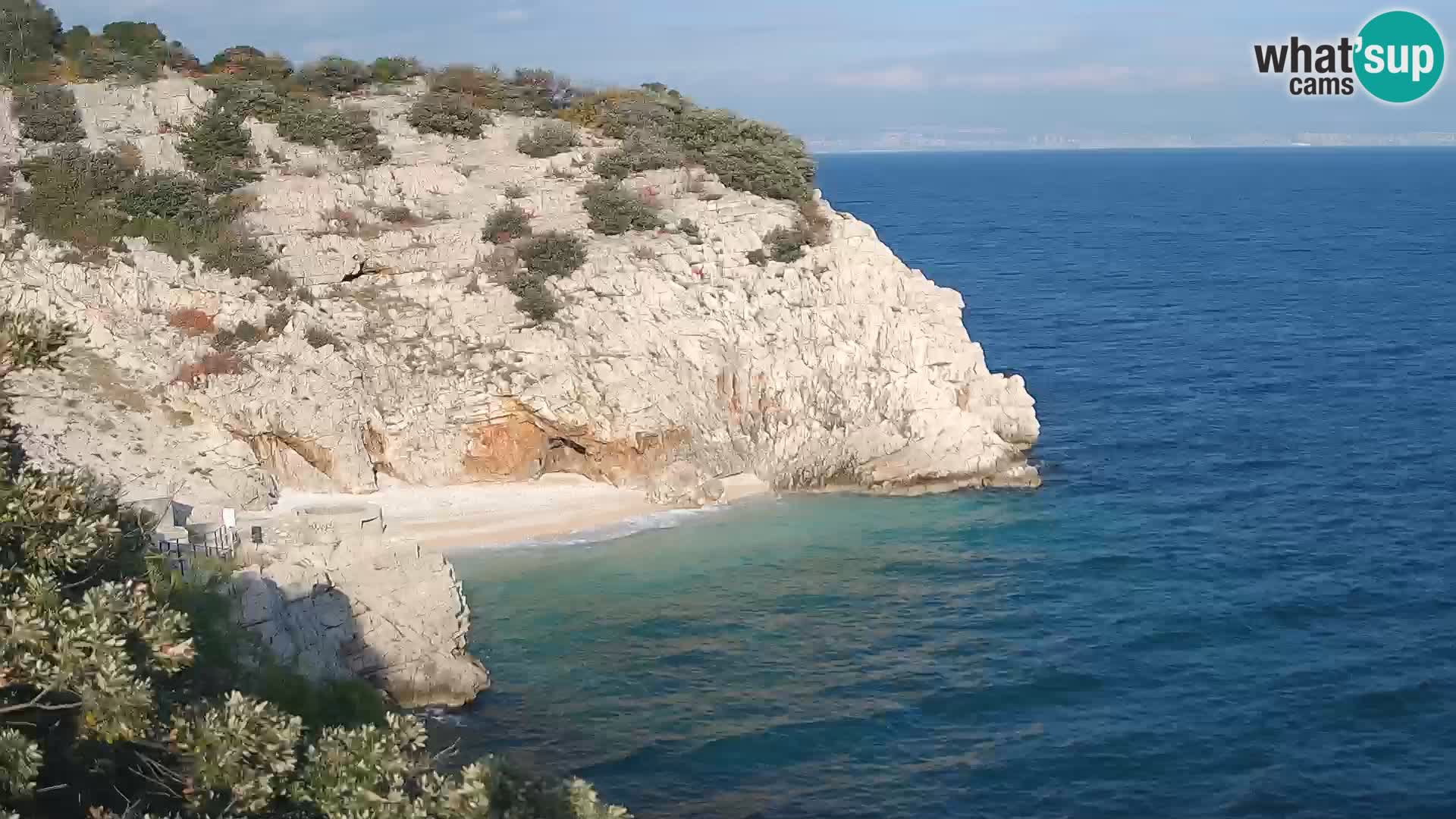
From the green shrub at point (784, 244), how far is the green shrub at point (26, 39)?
2922 cm

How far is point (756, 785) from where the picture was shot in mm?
23016

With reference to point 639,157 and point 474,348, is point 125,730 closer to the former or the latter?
point 474,348

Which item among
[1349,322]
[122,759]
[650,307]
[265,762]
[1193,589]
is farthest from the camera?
[1349,322]

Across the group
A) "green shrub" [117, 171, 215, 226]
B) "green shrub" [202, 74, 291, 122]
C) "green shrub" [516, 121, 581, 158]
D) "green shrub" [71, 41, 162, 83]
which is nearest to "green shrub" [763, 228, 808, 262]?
"green shrub" [516, 121, 581, 158]

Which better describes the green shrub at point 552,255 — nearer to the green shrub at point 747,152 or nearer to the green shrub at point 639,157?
the green shrub at point 639,157

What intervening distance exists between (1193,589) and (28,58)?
48326mm

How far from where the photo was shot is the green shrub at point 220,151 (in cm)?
4425

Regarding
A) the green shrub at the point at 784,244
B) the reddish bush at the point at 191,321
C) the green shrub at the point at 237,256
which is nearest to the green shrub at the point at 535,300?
the green shrub at the point at 237,256

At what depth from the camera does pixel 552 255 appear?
4234 cm

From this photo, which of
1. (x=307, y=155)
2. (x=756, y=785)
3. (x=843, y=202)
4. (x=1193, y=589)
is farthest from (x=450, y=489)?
(x=843, y=202)

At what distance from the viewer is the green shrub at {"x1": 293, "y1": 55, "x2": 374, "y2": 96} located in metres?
53.8

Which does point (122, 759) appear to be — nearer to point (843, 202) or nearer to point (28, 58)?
point (28, 58)

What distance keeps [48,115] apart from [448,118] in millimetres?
13886

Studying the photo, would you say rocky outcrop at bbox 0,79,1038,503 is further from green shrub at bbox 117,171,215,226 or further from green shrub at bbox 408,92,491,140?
green shrub at bbox 408,92,491,140
